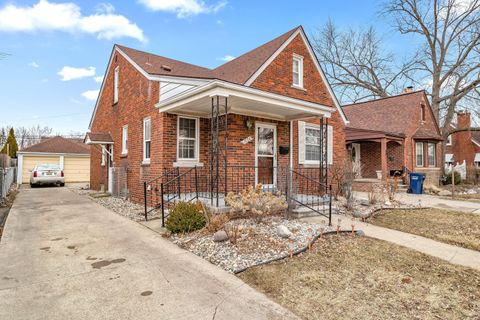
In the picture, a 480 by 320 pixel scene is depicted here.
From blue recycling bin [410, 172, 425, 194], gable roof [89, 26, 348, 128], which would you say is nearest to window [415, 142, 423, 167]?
blue recycling bin [410, 172, 425, 194]

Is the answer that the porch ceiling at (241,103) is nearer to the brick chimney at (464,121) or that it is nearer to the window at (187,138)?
the window at (187,138)

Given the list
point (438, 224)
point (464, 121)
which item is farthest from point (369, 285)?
point (464, 121)

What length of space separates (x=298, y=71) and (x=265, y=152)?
3.82 meters

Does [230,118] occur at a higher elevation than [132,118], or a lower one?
lower

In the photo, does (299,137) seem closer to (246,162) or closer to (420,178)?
(246,162)

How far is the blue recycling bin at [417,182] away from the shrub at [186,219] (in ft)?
41.8

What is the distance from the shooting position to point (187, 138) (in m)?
Answer: 9.05

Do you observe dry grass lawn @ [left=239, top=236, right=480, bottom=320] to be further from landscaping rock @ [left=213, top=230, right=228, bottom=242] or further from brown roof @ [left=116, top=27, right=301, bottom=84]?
brown roof @ [left=116, top=27, right=301, bottom=84]

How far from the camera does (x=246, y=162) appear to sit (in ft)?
29.6

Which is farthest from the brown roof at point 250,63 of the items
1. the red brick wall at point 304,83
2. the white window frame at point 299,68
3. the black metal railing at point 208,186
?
the black metal railing at point 208,186

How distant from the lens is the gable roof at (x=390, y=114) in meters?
18.1

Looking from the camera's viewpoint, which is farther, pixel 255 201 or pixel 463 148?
pixel 463 148

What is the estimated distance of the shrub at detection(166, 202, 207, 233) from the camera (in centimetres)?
601

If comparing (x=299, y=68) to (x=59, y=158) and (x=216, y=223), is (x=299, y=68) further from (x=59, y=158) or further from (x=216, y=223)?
(x=59, y=158)
